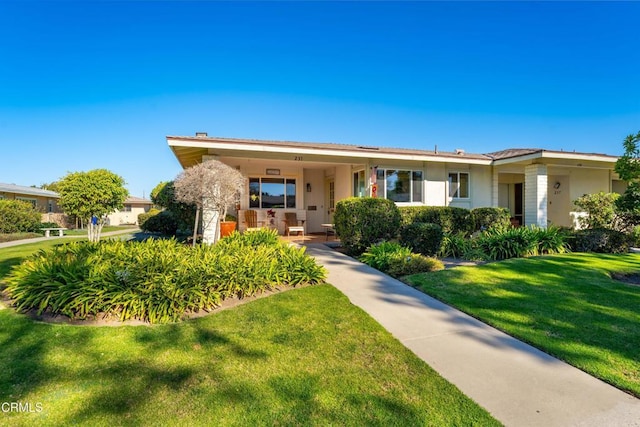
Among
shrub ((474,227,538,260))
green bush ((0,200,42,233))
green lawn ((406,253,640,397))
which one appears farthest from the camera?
green bush ((0,200,42,233))

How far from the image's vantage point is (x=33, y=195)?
25766 millimetres

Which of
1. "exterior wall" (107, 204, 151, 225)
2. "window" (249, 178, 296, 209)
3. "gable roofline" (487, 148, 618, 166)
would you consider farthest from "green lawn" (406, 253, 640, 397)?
"exterior wall" (107, 204, 151, 225)

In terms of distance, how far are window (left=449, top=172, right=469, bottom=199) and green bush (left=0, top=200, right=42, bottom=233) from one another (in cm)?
2501

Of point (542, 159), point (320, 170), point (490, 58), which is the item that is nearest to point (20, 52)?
point (320, 170)

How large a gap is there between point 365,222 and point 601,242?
7.51 meters

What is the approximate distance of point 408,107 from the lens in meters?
16.9

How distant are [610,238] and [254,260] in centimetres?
1099

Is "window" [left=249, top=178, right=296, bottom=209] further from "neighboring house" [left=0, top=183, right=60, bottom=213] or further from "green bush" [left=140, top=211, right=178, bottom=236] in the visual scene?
"neighboring house" [left=0, top=183, right=60, bottom=213]

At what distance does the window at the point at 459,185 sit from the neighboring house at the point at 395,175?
4 cm

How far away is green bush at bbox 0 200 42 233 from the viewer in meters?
18.3

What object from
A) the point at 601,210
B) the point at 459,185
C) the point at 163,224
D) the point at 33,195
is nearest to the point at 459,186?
the point at 459,185

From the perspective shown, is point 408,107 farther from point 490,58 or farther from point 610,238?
point 610,238

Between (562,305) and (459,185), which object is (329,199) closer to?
(459,185)

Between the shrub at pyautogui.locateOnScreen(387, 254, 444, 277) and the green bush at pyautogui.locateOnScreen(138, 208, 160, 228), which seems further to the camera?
the green bush at pyautogui.locateOnScreen(138, 208, 160, 228)
